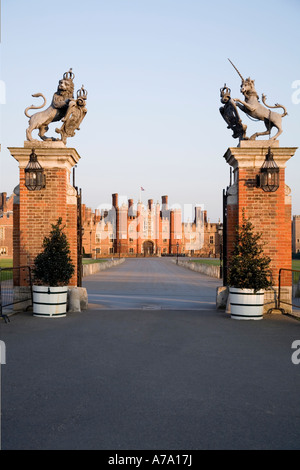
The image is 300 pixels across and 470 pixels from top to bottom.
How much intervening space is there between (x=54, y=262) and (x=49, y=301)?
900 mm

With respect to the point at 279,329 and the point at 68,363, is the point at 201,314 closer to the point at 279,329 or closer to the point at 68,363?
the point at 279,329

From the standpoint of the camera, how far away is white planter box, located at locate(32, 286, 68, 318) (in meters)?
9.49

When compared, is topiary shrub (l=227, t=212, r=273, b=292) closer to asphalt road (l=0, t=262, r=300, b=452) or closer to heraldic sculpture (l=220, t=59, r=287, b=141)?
asphalt road (l=0, t=262, r=300, b=452)

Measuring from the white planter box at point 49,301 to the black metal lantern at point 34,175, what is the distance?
2.59 metres

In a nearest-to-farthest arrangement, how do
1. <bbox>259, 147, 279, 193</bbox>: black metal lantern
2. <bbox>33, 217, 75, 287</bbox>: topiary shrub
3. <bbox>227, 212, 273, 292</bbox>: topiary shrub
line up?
<bbox>227, 212, 273, 292</bbox>: topiary shrub
<bbox>33, 217, 75, 287</bbox>: topiary shrub
<bbox>259, 147, 279, 193</bbox>: black metal lantern

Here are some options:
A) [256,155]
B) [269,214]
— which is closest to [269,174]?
[256,155]

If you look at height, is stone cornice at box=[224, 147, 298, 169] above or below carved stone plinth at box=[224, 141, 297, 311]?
above

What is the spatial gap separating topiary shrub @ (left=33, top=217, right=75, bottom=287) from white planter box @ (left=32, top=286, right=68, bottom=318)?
0.28 metres

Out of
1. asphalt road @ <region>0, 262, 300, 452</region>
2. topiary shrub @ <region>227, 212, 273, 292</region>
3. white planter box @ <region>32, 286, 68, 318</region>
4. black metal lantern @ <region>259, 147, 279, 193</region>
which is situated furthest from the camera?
black metal lantern @ <region>259, 147, 279, 193</region>

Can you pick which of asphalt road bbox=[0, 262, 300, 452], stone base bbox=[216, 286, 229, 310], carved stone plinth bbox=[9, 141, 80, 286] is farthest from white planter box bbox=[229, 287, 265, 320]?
carved stone plinth bbox=[9, 141, 80, 286]

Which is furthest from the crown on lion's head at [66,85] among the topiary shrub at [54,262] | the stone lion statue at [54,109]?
the topiary shrub at [54,262]

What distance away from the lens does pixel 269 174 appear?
10.2 metres

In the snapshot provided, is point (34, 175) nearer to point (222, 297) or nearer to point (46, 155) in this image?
point (46, 155)

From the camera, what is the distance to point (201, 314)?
1005 centimetres
